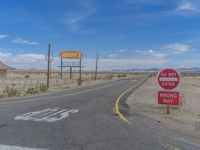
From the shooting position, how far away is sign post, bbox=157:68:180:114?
1084 centimetres

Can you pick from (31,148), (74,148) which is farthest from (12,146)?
(74,148)

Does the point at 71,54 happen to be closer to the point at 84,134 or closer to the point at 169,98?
the point at 169,98

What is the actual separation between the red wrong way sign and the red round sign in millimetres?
281

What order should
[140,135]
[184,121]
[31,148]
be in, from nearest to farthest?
1. [31,148]
2. [140,135]
3. [184,121]

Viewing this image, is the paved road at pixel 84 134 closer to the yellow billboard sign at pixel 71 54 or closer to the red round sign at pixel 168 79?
the red round sign at pixel 168 79

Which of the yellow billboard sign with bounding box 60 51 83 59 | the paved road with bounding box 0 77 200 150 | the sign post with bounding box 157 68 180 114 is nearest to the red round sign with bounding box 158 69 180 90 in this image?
the sign post with bounding box 157 68 180 114

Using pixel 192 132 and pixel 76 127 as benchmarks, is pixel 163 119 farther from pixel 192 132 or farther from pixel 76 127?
pixel 76 127

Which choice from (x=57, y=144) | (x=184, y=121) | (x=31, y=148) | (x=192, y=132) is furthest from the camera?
(x=184, y=121)

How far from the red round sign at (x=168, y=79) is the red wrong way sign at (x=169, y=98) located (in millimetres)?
281

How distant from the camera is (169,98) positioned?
1100 centimetres

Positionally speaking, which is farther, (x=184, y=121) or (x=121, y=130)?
(x=184, y=121)

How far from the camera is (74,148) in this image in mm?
5949

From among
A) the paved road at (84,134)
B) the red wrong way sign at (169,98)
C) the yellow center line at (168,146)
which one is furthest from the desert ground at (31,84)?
the yellow center line at (168,146)

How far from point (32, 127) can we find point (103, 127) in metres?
2.45
